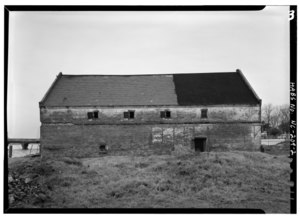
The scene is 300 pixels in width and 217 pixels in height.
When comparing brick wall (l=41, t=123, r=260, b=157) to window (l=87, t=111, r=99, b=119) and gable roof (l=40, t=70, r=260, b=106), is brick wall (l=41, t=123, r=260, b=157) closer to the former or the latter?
window (l=87, t=111, r=99, b=119)

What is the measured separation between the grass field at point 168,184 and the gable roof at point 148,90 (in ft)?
19.3

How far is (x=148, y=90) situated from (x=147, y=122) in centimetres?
281

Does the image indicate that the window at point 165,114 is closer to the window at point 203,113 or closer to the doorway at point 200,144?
the window at point 203,113

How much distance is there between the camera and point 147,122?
20719 mm

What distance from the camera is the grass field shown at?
417 inches

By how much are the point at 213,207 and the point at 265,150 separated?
12798 mm

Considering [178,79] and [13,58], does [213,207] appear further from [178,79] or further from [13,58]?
[178,79]

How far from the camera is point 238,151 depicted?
1969 cm

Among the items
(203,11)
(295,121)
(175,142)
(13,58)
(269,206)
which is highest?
(203,11)

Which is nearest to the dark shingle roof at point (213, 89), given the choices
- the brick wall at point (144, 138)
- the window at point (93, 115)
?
the brick wall at point (144, 138)

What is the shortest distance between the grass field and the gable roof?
19.3 ft

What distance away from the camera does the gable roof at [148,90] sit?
20.9m

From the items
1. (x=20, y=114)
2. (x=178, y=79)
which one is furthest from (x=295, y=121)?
(x=178, y=79)

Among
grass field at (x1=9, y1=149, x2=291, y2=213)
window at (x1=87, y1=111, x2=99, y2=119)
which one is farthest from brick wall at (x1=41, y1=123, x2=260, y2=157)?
grass field at (x1=9, y1=149, x2=291, y2=213)
